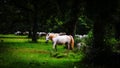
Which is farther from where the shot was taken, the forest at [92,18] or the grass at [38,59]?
the grass at [38,59]

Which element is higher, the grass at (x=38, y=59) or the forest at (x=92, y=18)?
the forest at (x=92, y=18)

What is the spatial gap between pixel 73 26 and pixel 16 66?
18573 mm

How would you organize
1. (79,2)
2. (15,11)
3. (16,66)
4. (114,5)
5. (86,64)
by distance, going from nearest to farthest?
1. (114,5)
2. (79,2)
3. (16,66)
4. (86,64)
5. (15,11)

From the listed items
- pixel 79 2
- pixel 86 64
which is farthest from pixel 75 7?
pixel 86 64

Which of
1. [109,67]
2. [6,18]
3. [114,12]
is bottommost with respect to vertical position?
[109,67]

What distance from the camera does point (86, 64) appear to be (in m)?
17.1

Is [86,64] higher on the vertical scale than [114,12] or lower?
lower

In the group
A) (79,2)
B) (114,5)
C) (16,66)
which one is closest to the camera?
(114,5)

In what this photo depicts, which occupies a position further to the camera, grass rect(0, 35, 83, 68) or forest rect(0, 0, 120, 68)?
grass rect(0, 35, 83, 68)

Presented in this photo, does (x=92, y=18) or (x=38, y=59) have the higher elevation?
(x=92, y=18)

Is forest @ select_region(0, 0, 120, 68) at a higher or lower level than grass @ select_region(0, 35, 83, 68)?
higher

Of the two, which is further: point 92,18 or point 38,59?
point 38,59

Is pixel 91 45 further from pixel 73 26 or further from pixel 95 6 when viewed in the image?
pixel 73 26

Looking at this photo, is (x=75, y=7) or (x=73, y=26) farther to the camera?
(x=73, y=26)
